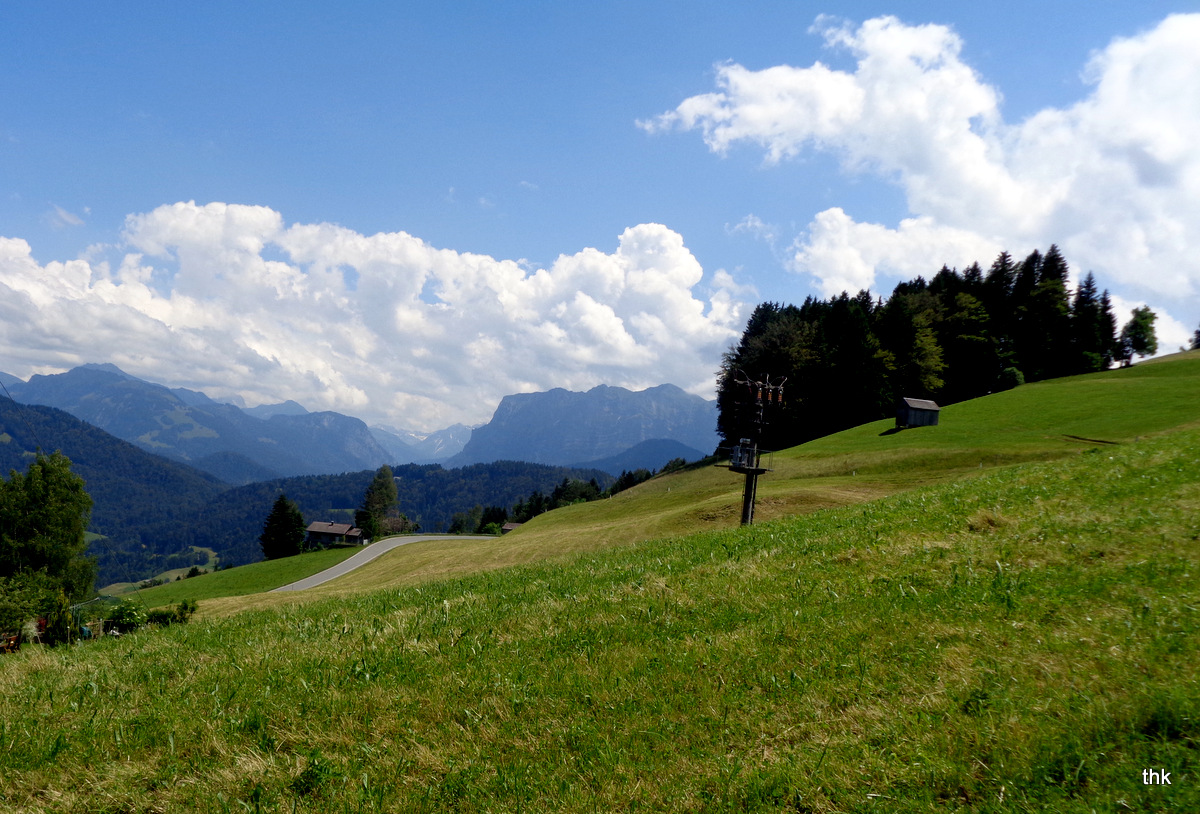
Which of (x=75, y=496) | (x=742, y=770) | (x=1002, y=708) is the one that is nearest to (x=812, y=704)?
(x=742, y=770)

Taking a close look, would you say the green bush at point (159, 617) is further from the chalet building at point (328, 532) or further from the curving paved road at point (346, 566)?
the chalet building at point (328, 532)

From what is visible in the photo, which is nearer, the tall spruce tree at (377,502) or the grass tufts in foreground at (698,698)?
the grass tufts in foreground at (698,698)

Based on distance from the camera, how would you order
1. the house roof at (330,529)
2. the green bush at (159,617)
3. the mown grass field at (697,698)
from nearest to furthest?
the mown grass field at (697,698), the green bush at (159,617), the house roof at (330,529)

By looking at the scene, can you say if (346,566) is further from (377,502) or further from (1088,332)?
(1088,332)

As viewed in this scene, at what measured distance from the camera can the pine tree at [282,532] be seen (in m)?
117

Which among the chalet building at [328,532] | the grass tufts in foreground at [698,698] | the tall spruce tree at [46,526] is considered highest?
the grass tufts in foreground at [698,698]

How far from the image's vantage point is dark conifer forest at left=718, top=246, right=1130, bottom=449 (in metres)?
84.1

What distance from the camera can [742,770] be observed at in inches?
200

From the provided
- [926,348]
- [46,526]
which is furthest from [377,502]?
[926,348]

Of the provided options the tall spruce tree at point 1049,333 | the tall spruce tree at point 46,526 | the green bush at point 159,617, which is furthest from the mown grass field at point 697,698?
the tall spruce tree at point 1049,333

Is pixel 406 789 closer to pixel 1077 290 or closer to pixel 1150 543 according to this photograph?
pixel 1150 543

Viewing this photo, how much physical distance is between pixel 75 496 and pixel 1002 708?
74541 millimetres

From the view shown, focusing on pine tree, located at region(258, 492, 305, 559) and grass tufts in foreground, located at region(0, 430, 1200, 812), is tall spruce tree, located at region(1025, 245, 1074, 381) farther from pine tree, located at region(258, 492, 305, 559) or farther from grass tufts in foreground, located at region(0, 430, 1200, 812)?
pine tree, located at region(258, 492, 305, 559)

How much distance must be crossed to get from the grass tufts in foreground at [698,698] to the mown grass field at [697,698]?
31 mm
